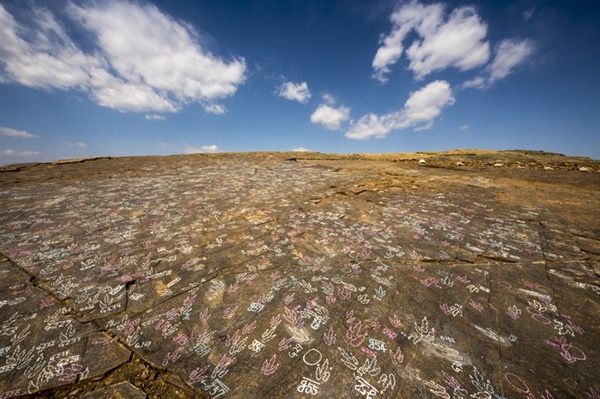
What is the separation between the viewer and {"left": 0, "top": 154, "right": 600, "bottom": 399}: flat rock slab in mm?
1810

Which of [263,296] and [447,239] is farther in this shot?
[447,239]

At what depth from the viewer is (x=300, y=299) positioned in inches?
101

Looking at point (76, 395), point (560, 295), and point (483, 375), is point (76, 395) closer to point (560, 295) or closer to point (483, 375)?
point (483, 375)

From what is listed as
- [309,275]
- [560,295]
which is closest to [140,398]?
[309,275]

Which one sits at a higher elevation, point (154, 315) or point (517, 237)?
point (517, 237)

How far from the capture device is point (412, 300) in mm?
2553

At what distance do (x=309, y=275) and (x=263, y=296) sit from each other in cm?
61

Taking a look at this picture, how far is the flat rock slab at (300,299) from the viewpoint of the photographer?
1.81m

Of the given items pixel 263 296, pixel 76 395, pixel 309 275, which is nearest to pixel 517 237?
pixel 309 275

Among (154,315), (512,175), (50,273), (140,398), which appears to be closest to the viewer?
(140,398)

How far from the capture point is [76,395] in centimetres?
167

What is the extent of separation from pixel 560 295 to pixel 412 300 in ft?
5.05

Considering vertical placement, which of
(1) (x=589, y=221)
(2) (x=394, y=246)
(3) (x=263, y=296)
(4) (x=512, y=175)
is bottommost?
(3) (x=263, y=296)

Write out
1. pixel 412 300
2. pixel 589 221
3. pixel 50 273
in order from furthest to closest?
pixel 589 221 → pixel 50 273 → pixel 412 300
